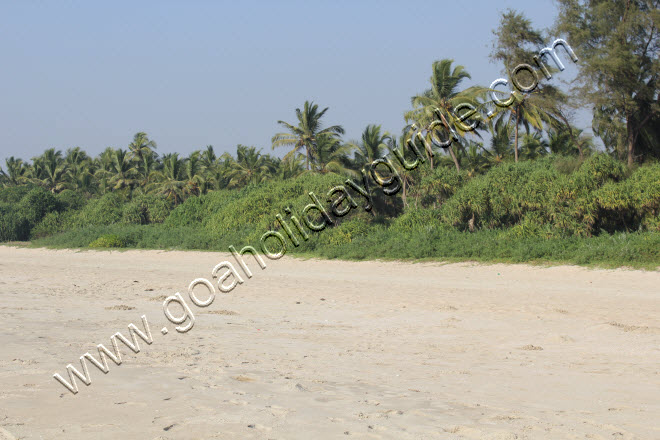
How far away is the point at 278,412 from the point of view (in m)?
4.34

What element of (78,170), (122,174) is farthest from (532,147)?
(78,170)

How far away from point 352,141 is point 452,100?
6.61 m

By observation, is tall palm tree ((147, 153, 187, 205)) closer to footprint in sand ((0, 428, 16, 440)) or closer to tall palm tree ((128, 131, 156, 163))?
tall palm tree ((128, 131, 156, 163))

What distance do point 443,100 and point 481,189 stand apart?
8.09 meters

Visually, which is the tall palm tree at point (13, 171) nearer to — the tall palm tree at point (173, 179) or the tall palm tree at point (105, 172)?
the tall palm tree at point (105, 172)

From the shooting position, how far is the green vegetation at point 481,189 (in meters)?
18.5

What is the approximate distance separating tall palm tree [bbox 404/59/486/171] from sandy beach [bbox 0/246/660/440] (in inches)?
618

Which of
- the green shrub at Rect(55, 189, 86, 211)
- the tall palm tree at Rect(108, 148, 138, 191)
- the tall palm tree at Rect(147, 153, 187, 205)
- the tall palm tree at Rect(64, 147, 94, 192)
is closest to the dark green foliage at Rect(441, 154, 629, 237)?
the tall palm tree at Rect(147, 153, 187, 205)

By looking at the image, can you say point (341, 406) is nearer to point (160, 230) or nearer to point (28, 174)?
point (160, 230)

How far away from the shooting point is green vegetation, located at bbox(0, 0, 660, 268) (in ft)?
60.7

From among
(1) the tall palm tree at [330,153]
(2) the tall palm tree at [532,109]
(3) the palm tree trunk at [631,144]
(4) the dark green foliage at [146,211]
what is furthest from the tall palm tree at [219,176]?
(3) the palm tree trunk at [631,144]

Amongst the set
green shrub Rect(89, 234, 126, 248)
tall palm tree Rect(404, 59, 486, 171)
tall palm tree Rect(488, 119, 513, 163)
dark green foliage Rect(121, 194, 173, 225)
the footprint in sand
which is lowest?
tall palm tree Rect(488, 119, 513, 163)

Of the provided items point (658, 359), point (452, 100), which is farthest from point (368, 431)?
point (452, 100)

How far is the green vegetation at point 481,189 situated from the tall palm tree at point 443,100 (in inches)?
2.4
